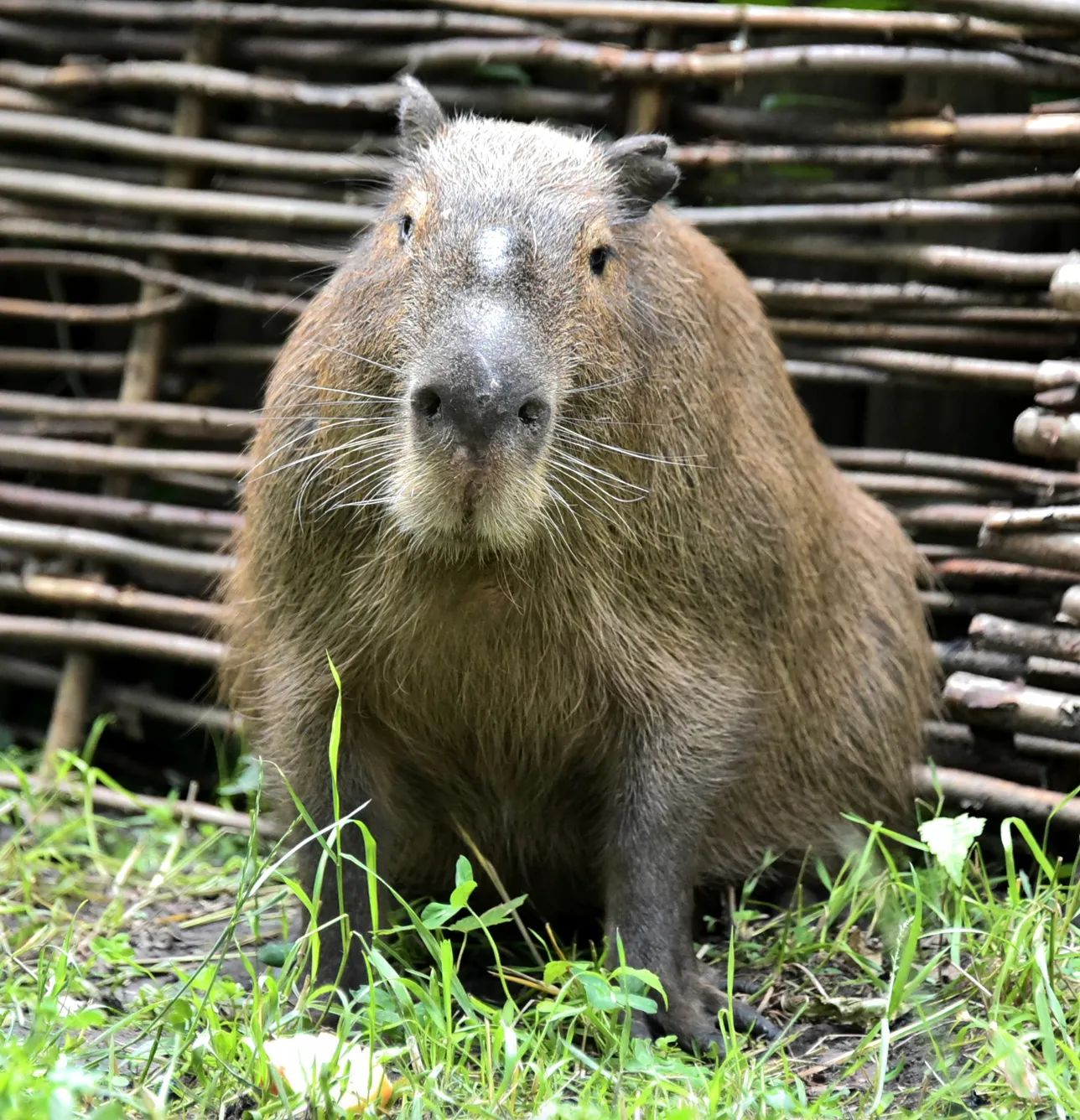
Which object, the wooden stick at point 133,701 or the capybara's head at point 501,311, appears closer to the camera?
the capybara's head at point 501,311

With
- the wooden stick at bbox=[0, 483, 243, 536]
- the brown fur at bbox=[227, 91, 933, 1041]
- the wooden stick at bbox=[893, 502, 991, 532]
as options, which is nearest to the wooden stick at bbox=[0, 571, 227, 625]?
the wooden stick at bbox=[0, 483, 243, 536]

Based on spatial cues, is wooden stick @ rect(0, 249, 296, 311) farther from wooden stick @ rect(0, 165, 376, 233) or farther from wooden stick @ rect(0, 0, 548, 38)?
wooden stick @ rect(0, 0, 548, 38)

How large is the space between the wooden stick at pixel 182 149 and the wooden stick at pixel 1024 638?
99.4 inches

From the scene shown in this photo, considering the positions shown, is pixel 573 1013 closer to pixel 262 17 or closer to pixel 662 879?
pixel 662 879

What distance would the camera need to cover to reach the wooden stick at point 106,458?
516cm

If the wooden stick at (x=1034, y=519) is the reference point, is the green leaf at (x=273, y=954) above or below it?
below

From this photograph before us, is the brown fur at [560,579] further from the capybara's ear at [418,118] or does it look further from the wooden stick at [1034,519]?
the wooden stick at [1034,519]

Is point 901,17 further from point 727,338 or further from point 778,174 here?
point 727,338

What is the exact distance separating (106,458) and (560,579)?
247 centimetres

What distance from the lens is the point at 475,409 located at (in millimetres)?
2828

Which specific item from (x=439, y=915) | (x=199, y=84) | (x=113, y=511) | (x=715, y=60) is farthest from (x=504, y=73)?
(x=439, y=915)

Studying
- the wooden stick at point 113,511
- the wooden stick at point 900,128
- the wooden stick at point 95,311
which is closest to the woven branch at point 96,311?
the wooden stick at point 95,311

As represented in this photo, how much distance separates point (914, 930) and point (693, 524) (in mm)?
1098

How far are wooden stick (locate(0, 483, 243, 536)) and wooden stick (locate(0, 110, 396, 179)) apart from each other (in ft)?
4.03
